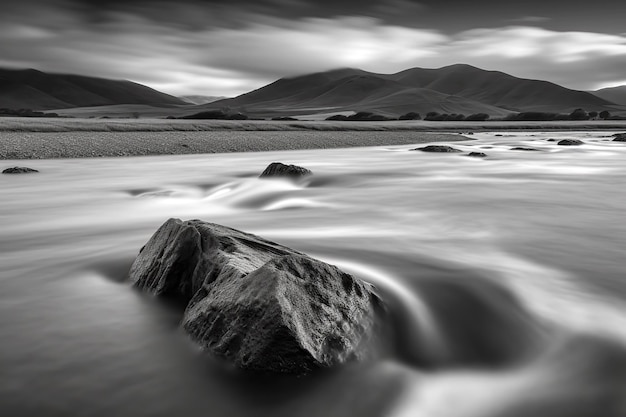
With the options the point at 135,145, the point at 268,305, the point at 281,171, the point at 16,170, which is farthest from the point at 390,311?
the point at 135,145

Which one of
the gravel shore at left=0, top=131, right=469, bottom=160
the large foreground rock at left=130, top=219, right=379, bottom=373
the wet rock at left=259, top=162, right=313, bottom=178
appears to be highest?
the large foreground rock at left=130, top=219, right=379, bottom=373

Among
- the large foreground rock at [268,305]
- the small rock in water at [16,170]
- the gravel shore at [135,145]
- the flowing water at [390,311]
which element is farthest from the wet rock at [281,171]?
the gravel shore at [135,145]

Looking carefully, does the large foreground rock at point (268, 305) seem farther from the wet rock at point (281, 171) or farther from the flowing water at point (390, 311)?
the wet rock at point (281, 171)

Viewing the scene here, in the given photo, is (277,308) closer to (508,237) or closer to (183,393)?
(183,393)

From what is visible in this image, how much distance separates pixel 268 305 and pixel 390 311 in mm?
1406

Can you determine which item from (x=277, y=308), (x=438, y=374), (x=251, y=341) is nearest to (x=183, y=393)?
(x=251, y=341)

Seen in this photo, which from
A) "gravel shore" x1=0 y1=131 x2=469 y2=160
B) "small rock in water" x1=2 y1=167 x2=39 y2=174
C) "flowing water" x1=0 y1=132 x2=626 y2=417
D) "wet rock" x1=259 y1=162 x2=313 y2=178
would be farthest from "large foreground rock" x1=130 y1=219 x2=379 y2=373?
"gravel shore" x1=0 y1=131 x2=469 y2=160

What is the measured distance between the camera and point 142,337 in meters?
3.56

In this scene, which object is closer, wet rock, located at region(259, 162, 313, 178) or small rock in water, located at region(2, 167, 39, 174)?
wet rock, located at region(259, 162, 313, 178)

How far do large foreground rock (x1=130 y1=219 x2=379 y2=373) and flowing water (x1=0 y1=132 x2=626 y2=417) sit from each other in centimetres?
12

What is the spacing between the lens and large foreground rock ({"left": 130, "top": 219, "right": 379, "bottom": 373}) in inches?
113

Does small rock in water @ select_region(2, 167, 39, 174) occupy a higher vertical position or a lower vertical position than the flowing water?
lower

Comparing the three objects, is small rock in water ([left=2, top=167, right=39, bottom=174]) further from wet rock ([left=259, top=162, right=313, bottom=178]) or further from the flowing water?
wet rock ([left=259, top=162, right=313, bottom=178])

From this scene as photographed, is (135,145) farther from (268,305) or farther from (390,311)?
(268,305)
